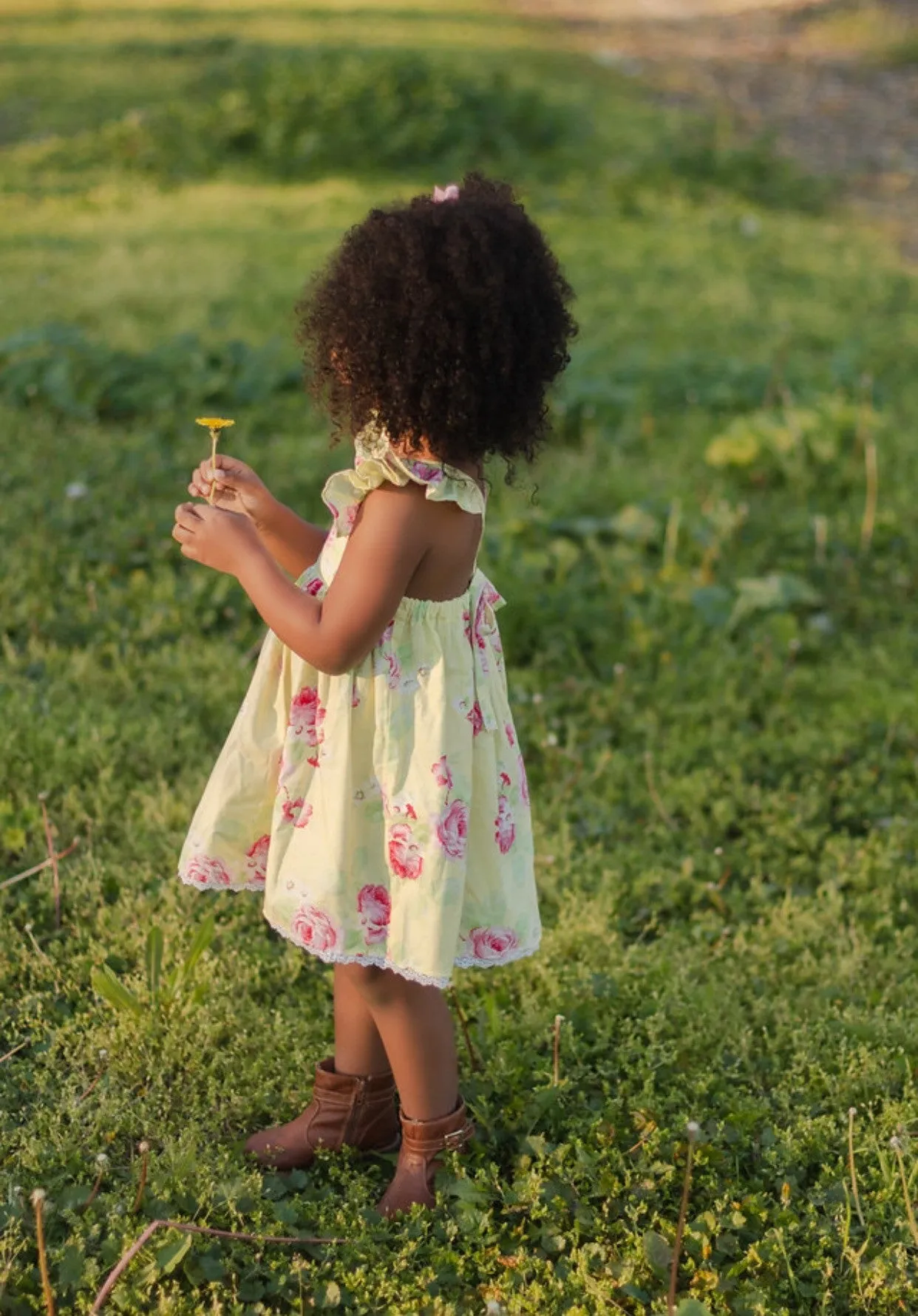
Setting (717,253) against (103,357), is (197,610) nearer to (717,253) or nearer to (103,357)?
(103,357)

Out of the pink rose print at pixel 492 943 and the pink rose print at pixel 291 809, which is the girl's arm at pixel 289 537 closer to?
the pink rose print at pixel 291 809

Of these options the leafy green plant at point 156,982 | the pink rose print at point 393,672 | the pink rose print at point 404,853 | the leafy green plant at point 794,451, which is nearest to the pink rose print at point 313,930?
the pink rose print at point 404,853

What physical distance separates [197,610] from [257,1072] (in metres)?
1.89

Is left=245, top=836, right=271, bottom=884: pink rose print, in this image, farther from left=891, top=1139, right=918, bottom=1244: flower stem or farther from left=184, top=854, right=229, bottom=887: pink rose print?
left=891, top=1139, right=918, bottom=1244: flower stem

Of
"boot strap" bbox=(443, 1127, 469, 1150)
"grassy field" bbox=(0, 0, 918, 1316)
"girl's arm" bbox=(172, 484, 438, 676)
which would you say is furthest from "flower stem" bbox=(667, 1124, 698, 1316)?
"girl's arm" bbox=(172, 484, 438, 676)

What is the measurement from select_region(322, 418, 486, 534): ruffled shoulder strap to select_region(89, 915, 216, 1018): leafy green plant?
0.94m

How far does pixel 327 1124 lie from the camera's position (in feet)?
8.57

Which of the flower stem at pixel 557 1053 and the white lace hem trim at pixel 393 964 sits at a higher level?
the white lace hem trim at pixel 393 964

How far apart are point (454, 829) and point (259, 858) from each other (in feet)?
1.31

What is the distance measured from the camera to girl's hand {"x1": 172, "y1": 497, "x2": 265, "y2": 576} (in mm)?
2266

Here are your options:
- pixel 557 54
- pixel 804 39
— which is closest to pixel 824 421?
pixel 557 54

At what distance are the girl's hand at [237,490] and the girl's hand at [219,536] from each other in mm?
62

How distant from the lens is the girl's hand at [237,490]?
2.38m

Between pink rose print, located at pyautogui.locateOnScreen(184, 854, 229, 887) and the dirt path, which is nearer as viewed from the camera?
pink rose print, located at pyautogui.locateOnScreen(184, 854, 229, 887)
